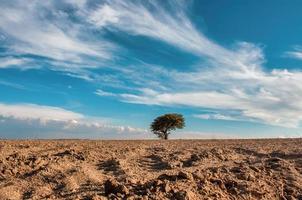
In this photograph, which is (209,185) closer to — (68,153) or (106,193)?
(106,193)

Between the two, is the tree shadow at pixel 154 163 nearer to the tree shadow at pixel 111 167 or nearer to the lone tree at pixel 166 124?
the tree shadow at pixel 111 167

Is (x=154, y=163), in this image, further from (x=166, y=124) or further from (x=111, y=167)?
(x=166, y=124)

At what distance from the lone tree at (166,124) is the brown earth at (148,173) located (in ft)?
134

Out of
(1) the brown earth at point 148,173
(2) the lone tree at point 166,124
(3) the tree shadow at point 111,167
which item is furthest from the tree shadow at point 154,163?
(2) the lone tree at point 166,124

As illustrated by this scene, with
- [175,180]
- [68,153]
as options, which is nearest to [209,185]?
[175,180]

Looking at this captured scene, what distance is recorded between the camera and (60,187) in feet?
49.4

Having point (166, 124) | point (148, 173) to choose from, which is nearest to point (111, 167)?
point (148, 173)

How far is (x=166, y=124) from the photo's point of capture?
209 ft

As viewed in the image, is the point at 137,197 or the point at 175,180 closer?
the point at 137,197

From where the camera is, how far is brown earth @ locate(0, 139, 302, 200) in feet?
45.4

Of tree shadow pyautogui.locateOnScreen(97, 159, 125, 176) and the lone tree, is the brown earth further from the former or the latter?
the lone tree

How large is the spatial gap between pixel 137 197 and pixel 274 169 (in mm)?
Result: 6049

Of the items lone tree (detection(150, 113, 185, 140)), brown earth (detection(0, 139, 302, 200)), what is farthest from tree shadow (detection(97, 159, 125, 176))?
lone tree (detection(150, 113, 185, 140))

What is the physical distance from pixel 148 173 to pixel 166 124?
46949mm
